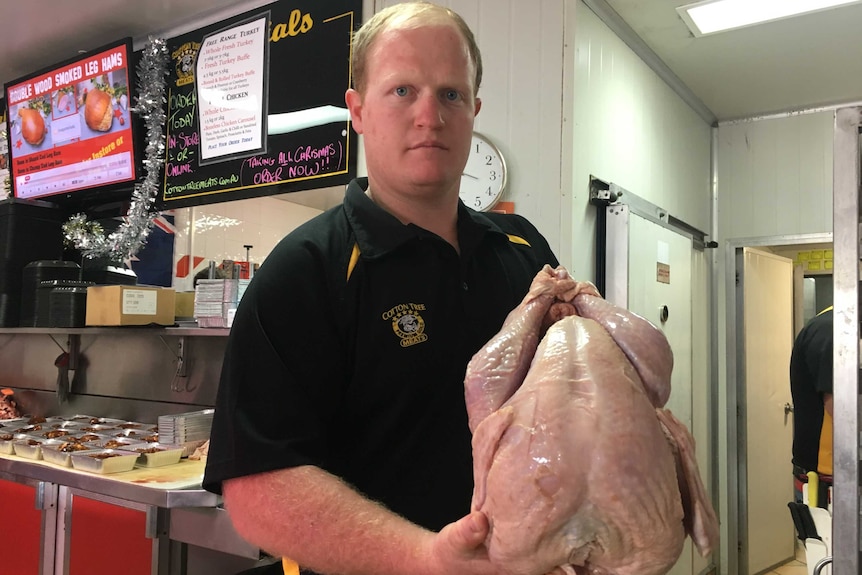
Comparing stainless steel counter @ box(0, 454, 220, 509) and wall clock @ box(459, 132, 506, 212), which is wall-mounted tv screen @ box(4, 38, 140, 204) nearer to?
stainless steel counter @ box(0, 454, 220, 509)

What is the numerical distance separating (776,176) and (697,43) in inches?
53.3

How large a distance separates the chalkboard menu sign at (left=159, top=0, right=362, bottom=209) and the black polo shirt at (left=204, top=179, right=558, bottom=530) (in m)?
1.95

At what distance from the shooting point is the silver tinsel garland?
12.1 feet

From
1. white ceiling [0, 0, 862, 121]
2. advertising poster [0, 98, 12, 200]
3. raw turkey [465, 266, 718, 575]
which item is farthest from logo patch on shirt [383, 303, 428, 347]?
advertising poster [0, 98, 12, 200]

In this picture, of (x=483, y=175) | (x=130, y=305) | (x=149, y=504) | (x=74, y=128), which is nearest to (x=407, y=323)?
(x=483, y=175)

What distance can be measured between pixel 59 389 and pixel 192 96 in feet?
6.63

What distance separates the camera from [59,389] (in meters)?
4.09

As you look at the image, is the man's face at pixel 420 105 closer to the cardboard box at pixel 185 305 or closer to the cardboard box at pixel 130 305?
the cardboard box at pixel 130 305

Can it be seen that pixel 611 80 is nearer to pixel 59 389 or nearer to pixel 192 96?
pixel 192 96

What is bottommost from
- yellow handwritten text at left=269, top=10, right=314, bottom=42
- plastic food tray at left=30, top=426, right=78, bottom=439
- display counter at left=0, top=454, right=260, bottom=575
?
display counter at left=0, top=454, right=260, bottom=575

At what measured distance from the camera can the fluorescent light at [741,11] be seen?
3004 mm

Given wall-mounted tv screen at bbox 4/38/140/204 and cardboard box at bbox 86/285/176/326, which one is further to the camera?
wall-mounted tv screen at bbox 4/38/140/204

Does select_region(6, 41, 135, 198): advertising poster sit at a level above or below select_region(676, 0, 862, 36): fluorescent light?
below

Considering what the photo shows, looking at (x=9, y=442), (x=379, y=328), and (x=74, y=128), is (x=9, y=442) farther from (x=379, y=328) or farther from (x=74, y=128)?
(x=379, y=328)
